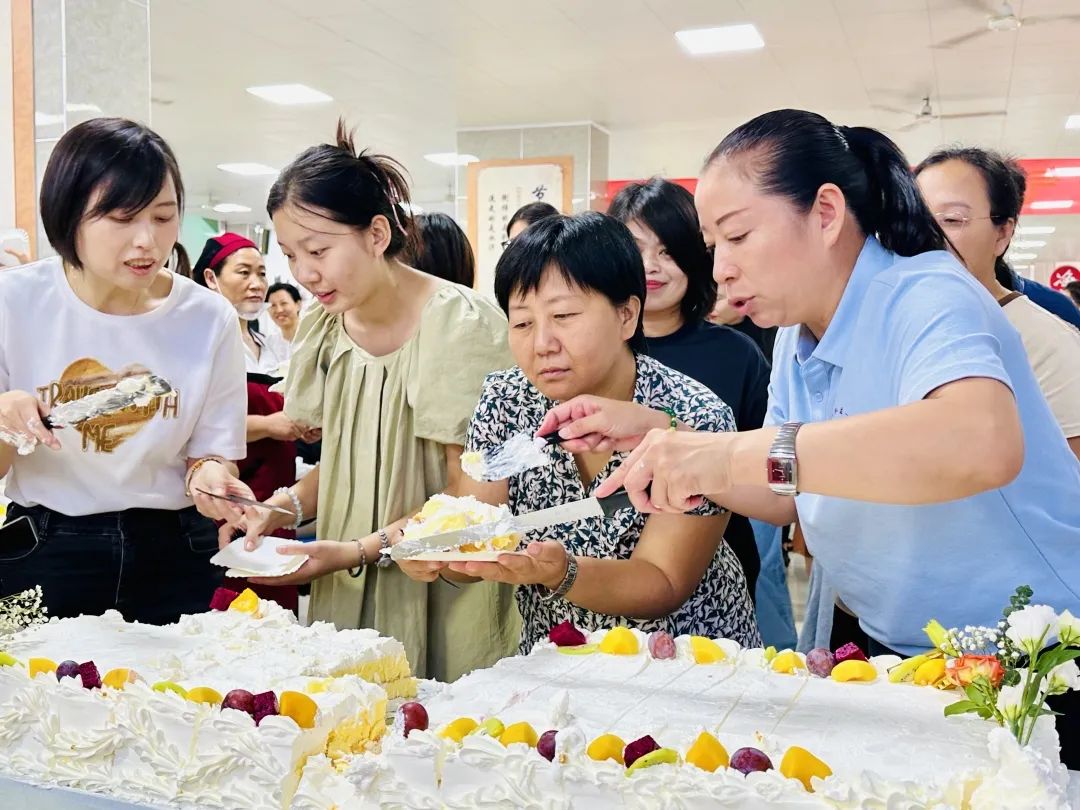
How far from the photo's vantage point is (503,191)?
10156 millimetres

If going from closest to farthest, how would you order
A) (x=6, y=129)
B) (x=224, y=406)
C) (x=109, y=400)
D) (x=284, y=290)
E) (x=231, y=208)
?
(x=109, y=400), (x=224, y=406), (x=6, y=129), (x=284, y=290), (x=231, y=208)

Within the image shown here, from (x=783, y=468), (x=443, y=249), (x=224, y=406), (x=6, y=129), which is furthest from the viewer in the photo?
(x=6, y=129)

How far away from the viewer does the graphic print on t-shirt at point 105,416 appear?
2.12m

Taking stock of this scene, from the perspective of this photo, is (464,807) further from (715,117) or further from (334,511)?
(715,117)

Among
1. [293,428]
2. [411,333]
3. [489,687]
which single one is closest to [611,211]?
[411,333]

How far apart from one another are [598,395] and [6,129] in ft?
9.79

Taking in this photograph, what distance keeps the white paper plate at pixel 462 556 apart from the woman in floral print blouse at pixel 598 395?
115 millimetres

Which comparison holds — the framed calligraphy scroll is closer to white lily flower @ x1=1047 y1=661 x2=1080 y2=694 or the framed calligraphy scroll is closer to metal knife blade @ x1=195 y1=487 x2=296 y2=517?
metal knife blade @ x1=195 y1=487 x2=296 y2=517

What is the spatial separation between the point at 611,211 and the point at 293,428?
3.66 feet

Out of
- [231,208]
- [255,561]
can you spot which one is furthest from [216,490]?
[231,208]

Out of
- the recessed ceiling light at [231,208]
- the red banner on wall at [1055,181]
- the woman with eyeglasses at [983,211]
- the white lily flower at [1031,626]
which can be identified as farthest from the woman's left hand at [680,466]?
the recessed ceiling light at [231,208]

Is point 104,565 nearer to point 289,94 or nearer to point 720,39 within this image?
point 720,39

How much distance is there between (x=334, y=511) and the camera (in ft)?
7.52

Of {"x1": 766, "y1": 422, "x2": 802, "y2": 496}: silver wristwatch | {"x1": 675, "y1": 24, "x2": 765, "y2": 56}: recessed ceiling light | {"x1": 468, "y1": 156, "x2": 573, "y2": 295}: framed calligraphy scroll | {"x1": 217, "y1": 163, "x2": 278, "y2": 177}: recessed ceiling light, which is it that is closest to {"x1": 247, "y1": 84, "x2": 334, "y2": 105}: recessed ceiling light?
Answer: {"x1": 468, "y1": 156, "x2": 573, "y2": 295}: framed calligraphy scroll
